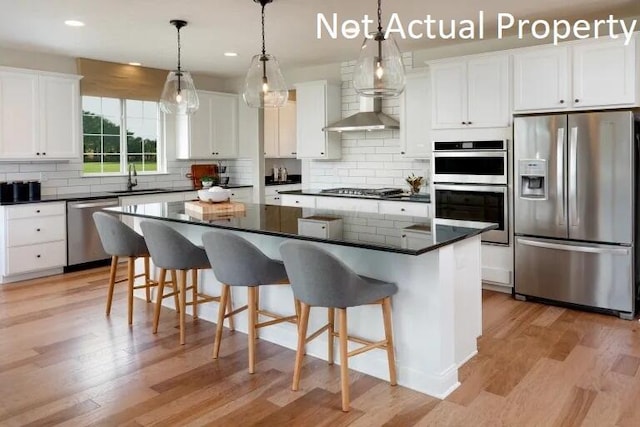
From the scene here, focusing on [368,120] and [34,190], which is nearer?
[34,190]

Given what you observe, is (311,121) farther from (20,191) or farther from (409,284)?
(409,284)

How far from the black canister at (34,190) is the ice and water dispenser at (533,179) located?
4.97 meters

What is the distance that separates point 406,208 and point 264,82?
2356 millimetres

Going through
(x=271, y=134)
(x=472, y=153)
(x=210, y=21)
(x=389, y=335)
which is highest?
(x=210, y=21)

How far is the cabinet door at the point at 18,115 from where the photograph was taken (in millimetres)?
5492

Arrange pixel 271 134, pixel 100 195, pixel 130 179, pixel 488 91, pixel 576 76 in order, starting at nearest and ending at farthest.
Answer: pixel 576 76
pixel 488 91
pixel 100 195
pixel 130 179
pixel 271 134

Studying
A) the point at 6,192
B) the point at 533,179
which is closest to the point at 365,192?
the point at 533,179

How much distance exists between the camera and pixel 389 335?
9.42 feet

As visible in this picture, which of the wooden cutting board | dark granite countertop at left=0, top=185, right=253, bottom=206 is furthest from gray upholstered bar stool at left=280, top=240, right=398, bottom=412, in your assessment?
dark granite countertop at left=0, top=185, right=253, bottom=206

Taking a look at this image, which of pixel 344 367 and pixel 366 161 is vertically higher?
pixel 366 161

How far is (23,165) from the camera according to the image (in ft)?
19.4

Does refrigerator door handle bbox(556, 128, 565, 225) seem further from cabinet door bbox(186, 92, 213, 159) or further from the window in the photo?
the window

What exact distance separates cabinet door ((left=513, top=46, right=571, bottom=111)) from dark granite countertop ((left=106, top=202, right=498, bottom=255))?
189 cm

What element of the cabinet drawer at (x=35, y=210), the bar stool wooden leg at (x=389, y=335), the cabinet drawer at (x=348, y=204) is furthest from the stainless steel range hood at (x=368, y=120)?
the bar stool wooden leg at (x=389, y=335)
